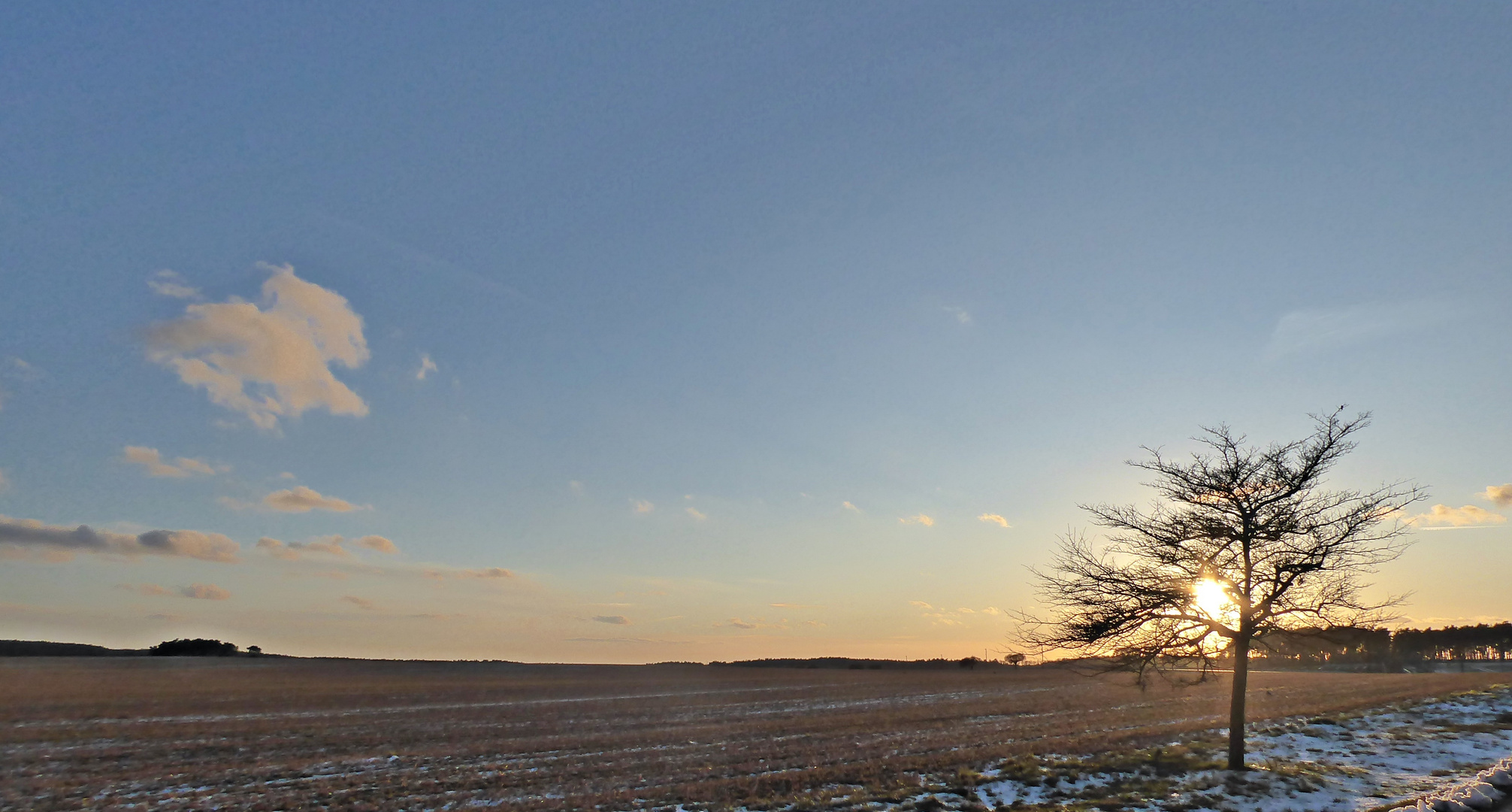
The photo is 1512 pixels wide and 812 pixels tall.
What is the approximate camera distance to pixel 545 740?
93.9 ft

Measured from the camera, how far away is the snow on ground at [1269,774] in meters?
16.9

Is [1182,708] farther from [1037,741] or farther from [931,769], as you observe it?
[931,769]

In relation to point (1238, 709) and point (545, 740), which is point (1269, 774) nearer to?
point (1238, 709)

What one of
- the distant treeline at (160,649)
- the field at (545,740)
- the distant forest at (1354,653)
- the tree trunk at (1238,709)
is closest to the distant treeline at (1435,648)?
the distant forest at (1354,653)

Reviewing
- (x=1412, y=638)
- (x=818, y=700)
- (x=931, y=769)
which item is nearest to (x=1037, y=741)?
(x=931, y=769)

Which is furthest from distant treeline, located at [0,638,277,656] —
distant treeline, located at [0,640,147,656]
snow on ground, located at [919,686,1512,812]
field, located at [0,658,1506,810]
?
snow on ground, located at [919,686,1512,812]

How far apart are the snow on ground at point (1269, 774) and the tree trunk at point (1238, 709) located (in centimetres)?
48

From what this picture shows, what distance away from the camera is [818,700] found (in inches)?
1965

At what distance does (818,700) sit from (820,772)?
30530 mm

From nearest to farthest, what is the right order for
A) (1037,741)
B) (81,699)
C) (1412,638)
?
(1037,741), (81,699), (1412,638)

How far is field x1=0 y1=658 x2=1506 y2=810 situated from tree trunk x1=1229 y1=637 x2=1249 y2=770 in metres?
4.93

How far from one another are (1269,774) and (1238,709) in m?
1.59

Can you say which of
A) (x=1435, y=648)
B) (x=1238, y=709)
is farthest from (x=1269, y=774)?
(x=1435, y=648)

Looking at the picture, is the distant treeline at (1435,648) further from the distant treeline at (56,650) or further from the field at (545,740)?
the distant treeline at (56,650)
